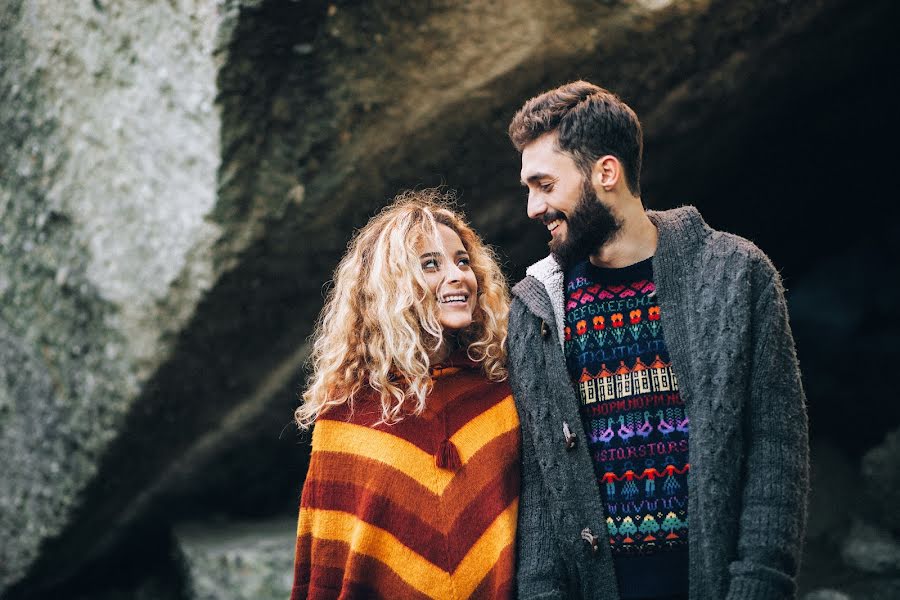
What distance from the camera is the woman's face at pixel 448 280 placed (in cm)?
254

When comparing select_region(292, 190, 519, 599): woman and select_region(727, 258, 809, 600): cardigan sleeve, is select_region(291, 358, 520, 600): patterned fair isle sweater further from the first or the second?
select_region(727, 258, 809, 600): cardigan sleeve

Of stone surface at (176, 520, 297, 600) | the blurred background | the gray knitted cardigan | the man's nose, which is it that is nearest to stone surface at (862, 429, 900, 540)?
the blurred background

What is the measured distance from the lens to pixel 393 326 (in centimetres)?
250

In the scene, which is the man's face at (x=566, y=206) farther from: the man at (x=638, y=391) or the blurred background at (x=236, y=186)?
the blurred background at (x=236, y=186)

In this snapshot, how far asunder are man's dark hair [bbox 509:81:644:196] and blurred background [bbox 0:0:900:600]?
0.86 metres

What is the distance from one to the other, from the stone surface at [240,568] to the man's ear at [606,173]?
2187mm

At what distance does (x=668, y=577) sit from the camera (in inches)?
86.4

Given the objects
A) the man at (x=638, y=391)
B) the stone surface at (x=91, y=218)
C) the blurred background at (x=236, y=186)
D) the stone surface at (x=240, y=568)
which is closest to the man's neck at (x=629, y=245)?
the man at (x=638, y=391)

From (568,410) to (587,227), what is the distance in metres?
0.50

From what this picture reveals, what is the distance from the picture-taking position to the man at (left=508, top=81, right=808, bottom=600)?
82.1 inches

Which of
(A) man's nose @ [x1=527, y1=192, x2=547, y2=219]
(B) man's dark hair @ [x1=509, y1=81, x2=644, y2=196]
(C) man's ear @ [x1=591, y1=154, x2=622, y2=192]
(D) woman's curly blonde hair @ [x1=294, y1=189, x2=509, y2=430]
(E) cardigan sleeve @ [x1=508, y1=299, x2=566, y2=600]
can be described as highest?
(B) man's dark hair @ [x1=509, y1=81, x2=644, y2=196]

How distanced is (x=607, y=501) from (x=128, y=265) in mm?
2061

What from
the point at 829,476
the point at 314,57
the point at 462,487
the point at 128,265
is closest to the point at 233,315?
the point at 128,265

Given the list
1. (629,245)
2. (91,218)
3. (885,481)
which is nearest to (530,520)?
(629,245)
